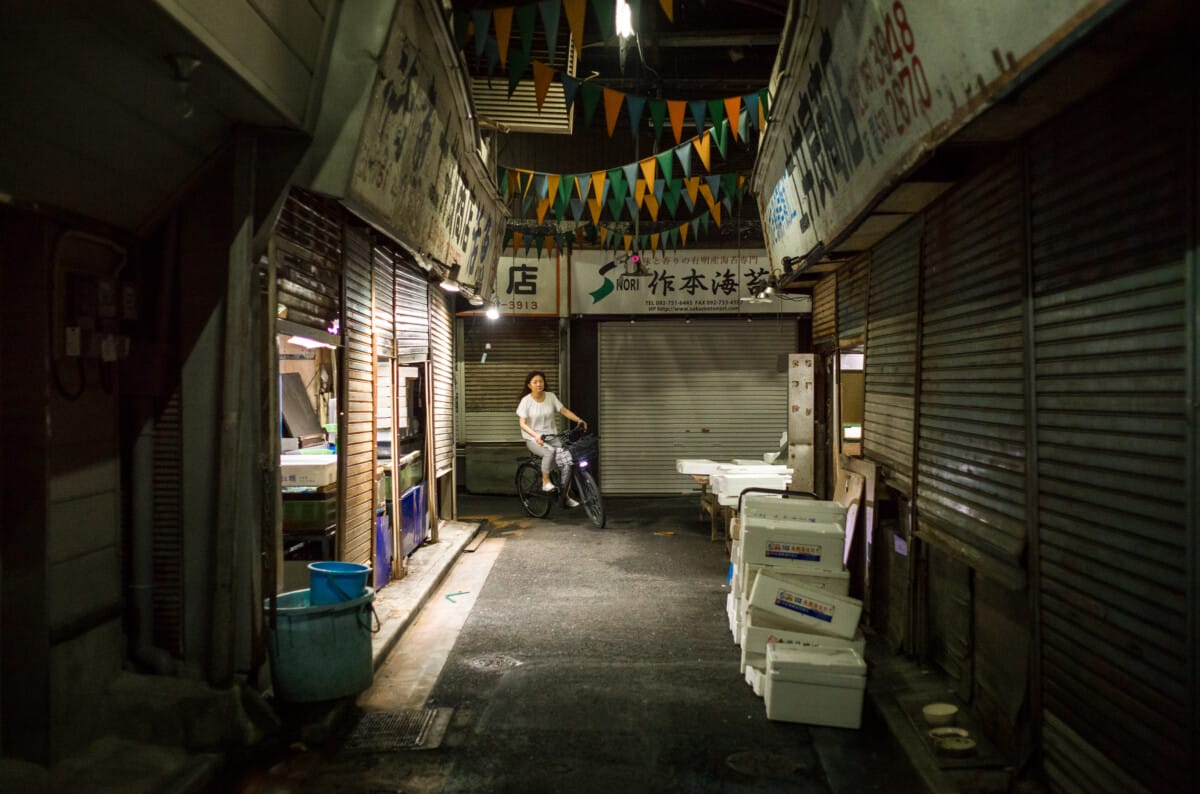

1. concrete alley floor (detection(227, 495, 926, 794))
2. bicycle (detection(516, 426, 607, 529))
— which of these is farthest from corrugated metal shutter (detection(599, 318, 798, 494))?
concrete alley floor (detection(227, 495, 926, 794))

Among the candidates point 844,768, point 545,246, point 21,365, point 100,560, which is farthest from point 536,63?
point 545,246

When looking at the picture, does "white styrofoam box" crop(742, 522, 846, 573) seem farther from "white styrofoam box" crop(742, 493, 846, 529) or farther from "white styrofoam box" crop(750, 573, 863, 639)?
"white styrofoam box" crop(750, 573, 863, 639)

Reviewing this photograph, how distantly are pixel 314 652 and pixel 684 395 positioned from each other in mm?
12814

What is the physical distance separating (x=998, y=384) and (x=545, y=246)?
43.7 ft

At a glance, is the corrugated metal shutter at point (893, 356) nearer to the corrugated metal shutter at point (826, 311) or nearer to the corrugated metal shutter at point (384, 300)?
the corrugated metal shutter at point (826, 311)

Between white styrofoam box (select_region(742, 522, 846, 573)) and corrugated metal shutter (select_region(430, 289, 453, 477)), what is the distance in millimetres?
6630

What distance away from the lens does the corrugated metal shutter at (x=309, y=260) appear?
6.05 meters

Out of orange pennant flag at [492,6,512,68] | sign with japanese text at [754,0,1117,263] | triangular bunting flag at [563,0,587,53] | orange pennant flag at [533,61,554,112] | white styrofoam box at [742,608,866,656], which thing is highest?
orange pennant flag at [492,6,512,68]

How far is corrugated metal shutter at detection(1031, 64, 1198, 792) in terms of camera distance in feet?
9.96

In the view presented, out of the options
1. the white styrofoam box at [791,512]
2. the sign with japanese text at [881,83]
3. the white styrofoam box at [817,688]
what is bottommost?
the white styrofoam box at [817,688]

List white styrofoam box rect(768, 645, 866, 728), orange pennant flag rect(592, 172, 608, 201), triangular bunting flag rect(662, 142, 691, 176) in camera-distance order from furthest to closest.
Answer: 1. orange pennant flag rect(592, 172, 608, 201)
2. triangular bunting flag rect(662, 142, 691, 176)
3. white styrofoam box rect(768, 645, 866, 728)

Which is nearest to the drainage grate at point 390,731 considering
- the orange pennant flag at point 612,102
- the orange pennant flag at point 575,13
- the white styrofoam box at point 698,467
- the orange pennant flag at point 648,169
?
the orange pennant flag at point 575,13

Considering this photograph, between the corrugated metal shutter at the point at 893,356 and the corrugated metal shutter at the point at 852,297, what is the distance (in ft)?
1.16

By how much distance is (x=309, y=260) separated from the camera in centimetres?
660
